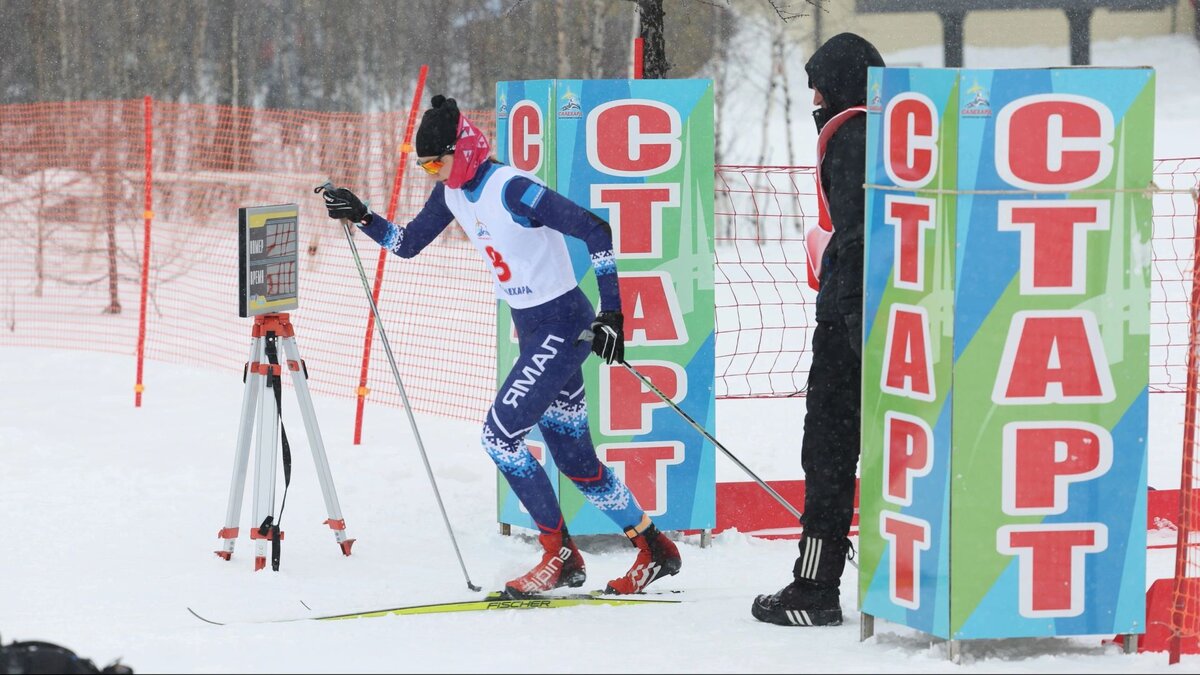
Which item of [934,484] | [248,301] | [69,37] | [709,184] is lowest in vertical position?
[934,484]

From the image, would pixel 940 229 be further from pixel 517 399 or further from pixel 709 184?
pixel 709 184

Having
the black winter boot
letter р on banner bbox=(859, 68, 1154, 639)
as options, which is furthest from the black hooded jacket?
the black winter boot

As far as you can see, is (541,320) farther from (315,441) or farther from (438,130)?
(315,441)

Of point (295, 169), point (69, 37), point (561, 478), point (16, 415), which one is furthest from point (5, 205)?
point (69, 37)

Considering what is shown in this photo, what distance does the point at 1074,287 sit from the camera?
4309 mm

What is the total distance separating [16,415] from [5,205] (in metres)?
5.58

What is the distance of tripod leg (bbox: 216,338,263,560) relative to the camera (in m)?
6.21

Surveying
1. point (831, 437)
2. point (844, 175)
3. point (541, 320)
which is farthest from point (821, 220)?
point (541, 320)

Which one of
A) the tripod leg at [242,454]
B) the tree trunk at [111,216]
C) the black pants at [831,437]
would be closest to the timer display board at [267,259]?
the tripod leg at [242,454]

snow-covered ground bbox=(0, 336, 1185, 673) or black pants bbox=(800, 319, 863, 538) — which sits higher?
black pants bbox=(800, 319, 863, 538)

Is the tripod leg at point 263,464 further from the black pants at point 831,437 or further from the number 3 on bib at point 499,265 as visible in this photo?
the black pants at point 831,437

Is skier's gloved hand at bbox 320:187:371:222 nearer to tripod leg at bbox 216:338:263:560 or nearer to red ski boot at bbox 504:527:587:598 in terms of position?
tripod leg at bbox 216:338:263:560

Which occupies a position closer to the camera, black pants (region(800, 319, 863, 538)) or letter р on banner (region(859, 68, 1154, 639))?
letter р on banner (region(859, 68, 1154, 639))

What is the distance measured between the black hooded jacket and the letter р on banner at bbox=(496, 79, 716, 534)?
1.29m
